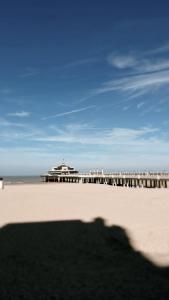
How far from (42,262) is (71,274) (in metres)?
1.25

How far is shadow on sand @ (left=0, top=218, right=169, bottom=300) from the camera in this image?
22.4ft

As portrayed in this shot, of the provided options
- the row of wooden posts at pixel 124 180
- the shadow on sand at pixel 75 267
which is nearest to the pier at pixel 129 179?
the row of wooden posts at pixel 124 180

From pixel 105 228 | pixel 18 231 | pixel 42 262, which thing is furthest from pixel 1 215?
pixel 42 262

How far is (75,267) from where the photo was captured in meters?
8.51

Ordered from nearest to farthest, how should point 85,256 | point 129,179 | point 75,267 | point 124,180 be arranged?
point 75,267, point 85,256, point 129,179, point 124,180

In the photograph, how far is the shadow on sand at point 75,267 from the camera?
22.4ft

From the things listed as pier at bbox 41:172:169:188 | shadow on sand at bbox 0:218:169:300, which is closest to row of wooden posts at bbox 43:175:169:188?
pier at bbox 41:172:169:188

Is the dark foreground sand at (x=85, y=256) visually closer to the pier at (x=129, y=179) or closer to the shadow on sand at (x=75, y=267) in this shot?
the shadow on sand at (x=75, y=267)

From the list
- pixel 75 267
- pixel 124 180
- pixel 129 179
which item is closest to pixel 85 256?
pixel 75 267

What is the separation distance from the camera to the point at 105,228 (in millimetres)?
13211

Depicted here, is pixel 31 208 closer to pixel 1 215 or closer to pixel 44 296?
pixel 1 215

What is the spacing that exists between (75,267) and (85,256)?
40.8 inches

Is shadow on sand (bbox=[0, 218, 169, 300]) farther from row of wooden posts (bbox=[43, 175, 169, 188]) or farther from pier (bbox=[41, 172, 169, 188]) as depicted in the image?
row of wooden posts (bbox=[43, 175, 169, 188])

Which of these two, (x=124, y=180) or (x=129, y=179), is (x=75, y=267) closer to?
(x=129, y=179)
